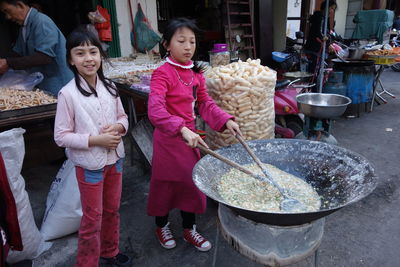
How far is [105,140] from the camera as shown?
5.27ft

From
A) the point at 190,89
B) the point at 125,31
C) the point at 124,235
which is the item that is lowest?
the point at 124,235

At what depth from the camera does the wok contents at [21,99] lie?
8.14 feet

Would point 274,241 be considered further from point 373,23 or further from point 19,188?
point 373,23

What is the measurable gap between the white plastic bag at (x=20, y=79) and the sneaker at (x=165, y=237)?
6.43ft

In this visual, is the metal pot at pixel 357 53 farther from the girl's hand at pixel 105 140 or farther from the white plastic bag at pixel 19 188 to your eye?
the white plastic bag at pixel 19 188

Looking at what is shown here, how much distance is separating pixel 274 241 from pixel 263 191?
320mm

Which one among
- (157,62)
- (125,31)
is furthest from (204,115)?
(125,31)

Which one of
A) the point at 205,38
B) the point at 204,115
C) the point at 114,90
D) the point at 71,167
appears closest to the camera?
the point at 114,90

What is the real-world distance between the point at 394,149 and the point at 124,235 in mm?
3833

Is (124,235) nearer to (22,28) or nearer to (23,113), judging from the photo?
(23,113)

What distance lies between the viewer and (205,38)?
7.63 m

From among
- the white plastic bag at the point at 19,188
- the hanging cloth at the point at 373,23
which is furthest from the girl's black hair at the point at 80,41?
the hanging cloth at the point at 373,23

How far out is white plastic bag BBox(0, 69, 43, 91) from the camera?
9.52ft

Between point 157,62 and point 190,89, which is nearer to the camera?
point 190,89
